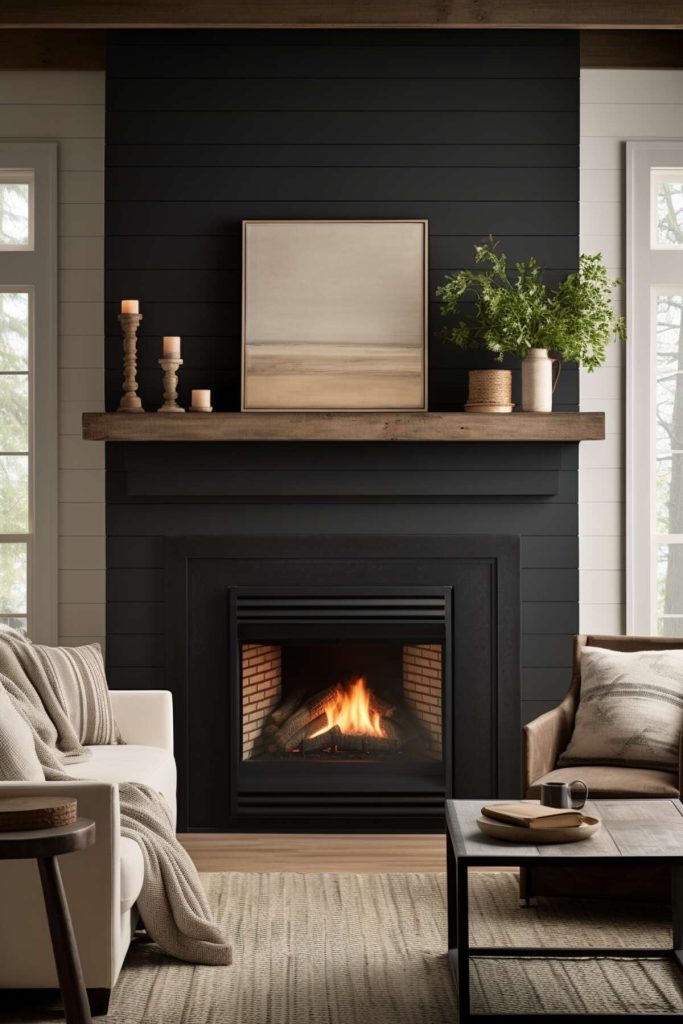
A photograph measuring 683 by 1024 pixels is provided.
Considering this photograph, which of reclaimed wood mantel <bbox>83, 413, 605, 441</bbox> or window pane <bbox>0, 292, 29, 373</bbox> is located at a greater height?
window pane <bbox>0, 292, 29, 373</bbox>

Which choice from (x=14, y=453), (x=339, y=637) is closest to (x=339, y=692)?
(x=339, y=637)

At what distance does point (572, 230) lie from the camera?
5289mm

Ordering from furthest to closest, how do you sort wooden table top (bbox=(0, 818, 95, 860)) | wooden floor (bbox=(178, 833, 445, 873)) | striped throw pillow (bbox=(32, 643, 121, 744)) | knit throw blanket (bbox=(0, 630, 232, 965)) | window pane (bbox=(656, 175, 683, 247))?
window pane (bbox=(656, 175, 683, 247))
wooden floor (bbox=(178, 833, 445, 873))
striped throw pillow (bbox=(32, 643, 121, 744))
knit throw blanket (bbox=(0, 630, 232, 965))
wooden table top (bbox=(0, 818, 95, 860))

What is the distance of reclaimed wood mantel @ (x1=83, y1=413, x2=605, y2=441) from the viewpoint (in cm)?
506

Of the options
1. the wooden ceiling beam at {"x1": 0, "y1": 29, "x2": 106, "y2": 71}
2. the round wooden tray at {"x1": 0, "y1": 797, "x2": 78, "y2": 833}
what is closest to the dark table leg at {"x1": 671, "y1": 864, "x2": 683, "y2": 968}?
the round wooden tray at {"x1": 0, "y1": 797, "x2": 78, "y2": 833}

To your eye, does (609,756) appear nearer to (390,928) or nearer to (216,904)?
(390,928)

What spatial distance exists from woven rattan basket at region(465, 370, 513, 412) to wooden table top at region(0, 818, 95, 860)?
107 inches

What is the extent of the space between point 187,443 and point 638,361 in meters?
2.01

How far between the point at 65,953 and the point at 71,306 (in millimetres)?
3229

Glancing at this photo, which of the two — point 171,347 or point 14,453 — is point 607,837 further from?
point 14,453

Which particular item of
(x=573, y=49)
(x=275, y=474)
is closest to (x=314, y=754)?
(x=275, y=474)

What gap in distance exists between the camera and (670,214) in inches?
223

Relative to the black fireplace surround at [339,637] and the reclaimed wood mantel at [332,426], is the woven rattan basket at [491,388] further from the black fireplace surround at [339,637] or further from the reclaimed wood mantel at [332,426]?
the black fireplace surround at [339,637]

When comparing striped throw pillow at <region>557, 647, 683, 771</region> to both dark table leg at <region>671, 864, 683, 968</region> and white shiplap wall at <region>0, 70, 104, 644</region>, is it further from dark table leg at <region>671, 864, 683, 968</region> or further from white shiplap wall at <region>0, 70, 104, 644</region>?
white shiplap wall at <region>0, 70, 104, 644</region>
